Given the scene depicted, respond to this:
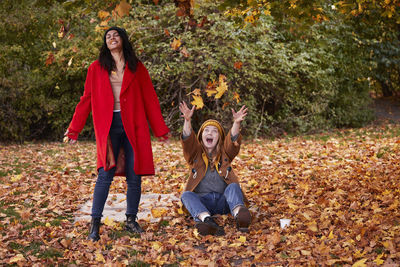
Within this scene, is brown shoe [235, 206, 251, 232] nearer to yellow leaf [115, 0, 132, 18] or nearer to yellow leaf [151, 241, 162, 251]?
yellow leaf [151, 241, 162, 251]

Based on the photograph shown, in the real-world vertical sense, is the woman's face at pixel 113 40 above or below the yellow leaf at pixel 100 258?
above

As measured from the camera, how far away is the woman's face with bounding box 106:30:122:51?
13.8 feet

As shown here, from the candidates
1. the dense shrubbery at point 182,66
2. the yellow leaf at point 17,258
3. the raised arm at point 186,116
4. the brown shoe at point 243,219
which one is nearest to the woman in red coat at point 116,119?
the raised arm at point 186,116

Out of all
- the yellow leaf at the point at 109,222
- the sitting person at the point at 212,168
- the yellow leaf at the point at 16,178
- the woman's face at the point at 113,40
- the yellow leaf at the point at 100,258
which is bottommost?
the yellow leaf at the point at 16,178

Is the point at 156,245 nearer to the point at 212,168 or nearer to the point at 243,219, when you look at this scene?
the point at 243,219

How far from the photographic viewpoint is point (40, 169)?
8312 millimetres

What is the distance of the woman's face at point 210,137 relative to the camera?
15.4ft

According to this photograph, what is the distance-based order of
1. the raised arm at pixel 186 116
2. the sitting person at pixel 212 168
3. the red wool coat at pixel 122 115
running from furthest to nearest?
the sitting person at pixel 212 168, the raised arm at pixel 186 116, the red wool coat at pixel 122 115

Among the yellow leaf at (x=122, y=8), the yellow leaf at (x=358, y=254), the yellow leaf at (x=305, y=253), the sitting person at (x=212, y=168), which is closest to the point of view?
the yellow leaf at (x=358, y=254)

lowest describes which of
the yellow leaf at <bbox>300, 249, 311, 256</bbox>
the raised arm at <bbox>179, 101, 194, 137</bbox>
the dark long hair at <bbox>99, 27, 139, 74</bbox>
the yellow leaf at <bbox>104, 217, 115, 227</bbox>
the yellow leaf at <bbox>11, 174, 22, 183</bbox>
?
the yellow leaf at <bbox>11, 174, 22, 183</bbox>

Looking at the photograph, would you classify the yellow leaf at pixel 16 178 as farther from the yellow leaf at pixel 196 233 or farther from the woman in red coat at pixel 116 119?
the yellow leaf at pixel 196 233

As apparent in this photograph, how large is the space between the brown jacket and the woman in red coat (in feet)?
1.41

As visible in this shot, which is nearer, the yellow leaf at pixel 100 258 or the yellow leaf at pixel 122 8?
the yellow leaf at pixel 100 258

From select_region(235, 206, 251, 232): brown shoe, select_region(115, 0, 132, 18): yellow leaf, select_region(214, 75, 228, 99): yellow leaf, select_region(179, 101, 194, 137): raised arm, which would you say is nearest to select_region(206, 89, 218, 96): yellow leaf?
select_region(214, 75, 228, 99): yellow leaf
